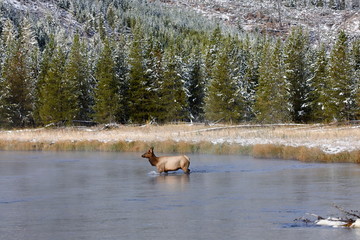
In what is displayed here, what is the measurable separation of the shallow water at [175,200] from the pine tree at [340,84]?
34.5 m

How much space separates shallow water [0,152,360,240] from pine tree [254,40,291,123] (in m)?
34.7

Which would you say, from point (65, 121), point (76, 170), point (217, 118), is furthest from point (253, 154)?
point (65, 121)

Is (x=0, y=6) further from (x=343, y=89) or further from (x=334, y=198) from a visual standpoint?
(x=334, y=198)

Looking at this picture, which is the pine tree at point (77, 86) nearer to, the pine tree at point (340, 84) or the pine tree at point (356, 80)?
the pine tree at point (340, 84)

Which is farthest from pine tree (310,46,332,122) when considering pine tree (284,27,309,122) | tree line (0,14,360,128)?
pine tree (284,27,309,122)

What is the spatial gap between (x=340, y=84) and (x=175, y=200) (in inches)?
1833

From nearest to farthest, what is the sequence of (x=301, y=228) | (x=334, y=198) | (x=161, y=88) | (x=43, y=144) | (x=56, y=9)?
(x=301, y=228) → (x=334, y=198) → (x=43, y=144) → (x=161, y=88) → (x=56, y=9)

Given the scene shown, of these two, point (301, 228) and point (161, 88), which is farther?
point (161, 88)

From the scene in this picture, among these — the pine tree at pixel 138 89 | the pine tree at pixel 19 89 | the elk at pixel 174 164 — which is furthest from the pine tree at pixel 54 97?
the elk at pixel 174 164

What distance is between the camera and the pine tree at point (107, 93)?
60.2 metres

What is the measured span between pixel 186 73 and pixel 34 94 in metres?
17.9

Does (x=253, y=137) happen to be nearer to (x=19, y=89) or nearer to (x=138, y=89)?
(x=138, y=89)

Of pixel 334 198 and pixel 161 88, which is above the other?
pixel 161 88

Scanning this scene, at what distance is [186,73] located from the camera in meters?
68.4
